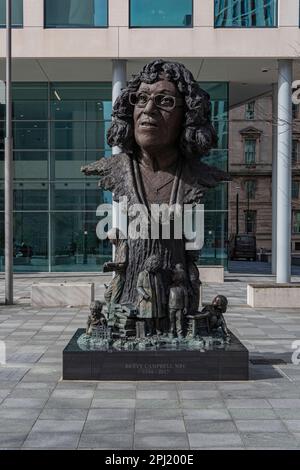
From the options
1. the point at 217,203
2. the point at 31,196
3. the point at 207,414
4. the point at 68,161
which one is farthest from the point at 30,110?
the point at 207,414

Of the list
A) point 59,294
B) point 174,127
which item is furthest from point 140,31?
point 174,127

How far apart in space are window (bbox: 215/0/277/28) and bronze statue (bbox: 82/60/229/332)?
52.2 feet

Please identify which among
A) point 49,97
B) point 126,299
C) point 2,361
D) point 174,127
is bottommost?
point 2,361

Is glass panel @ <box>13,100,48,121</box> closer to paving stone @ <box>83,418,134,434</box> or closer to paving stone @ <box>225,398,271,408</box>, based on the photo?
paving stone @ <box>225,398,271,408</box>

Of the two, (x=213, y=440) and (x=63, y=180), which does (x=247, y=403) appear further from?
(x=63, y=180)

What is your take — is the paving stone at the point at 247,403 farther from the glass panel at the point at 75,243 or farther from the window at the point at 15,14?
the glass panel at the point at 75,243

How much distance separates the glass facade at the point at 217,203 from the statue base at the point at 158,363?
831 inches

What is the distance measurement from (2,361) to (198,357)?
303cm

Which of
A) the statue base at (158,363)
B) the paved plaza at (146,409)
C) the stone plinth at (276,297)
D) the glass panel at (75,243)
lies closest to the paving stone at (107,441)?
the paved plaza at (146,409)

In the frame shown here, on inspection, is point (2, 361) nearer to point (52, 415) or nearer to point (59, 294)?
point (52, 415)

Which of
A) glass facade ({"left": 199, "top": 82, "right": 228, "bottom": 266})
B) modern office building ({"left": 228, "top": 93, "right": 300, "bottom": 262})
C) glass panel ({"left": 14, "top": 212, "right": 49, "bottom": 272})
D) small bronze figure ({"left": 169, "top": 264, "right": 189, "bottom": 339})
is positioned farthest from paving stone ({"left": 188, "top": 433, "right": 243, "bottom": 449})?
modern office building ({"left": 228, "top": 93, "right": 300, "bottom": 262})

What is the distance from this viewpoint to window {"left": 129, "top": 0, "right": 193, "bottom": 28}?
2291cm

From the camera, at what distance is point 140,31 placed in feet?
74.7

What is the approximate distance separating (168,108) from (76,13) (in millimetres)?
17444
